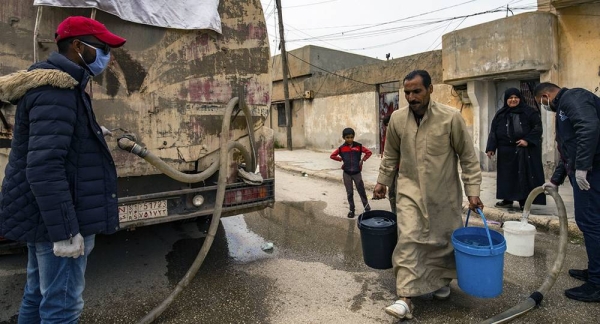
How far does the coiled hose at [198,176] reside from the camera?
2.97m

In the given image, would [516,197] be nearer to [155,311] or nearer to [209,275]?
[209,275]

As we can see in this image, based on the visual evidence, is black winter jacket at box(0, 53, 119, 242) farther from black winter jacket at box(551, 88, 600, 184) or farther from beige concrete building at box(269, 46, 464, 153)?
Result: beige concrete building at box(269, 46, 464, 153)

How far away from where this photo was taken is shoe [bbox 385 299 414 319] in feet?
9.25

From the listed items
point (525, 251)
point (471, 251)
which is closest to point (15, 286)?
point (471, 251)

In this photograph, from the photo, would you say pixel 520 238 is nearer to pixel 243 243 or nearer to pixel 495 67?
pixel 243 243

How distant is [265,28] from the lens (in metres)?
4.14

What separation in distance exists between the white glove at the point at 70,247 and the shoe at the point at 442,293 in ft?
8.42

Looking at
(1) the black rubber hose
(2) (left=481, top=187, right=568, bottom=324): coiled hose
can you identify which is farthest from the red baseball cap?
(2) (left=481, top=187, right=568, bottom=324): coiled hose

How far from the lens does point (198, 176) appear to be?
3326 millimetres

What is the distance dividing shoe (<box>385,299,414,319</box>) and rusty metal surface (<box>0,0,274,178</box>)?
194 centimetres

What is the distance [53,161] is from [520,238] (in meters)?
4.20

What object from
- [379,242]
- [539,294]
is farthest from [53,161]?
[539,294]

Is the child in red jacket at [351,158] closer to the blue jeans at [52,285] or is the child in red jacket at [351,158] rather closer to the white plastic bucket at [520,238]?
the white plastic bucket at [520,238]

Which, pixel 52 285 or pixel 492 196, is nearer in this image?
pixel 52 285
